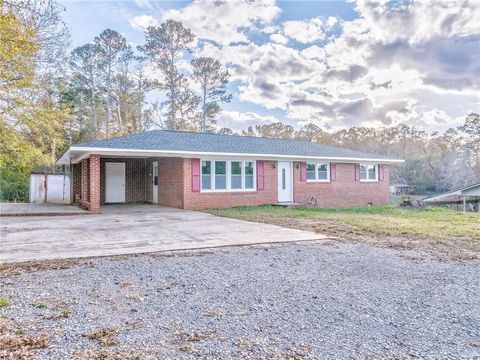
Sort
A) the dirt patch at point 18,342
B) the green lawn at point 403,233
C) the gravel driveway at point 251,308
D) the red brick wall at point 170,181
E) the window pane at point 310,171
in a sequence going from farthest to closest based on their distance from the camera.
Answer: the window pane at point 310,171, the red brick wall at point 170,181, the green lawn at point 403,233, the gravel driveway at point 251,308, the dirt patch at point 18,342

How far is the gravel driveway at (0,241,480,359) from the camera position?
2.56 meters

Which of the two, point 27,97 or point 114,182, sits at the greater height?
point 27,97

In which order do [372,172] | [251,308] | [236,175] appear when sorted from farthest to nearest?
[372,172] < [236,175] < [251,308]

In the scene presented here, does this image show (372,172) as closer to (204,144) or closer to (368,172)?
(368,172)

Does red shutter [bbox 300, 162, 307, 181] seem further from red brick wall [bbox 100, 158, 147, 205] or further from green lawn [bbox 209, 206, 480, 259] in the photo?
red brick wall [bbox 100, 158, 147, 205]

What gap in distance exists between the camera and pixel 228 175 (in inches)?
589

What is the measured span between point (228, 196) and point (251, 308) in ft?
37.8

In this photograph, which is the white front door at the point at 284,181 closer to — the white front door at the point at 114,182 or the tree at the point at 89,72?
the white front door at the point at 114,182

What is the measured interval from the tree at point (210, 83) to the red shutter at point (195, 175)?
1615 centimetres

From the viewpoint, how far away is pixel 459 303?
11.7 ft

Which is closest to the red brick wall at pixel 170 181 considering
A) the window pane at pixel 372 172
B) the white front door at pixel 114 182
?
the white front door at pixel 114 182

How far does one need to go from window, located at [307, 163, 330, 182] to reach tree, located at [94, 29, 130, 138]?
59.8 feet

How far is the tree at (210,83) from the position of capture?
1123 inches

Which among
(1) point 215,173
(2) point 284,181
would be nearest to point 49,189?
(1) point 215,173
